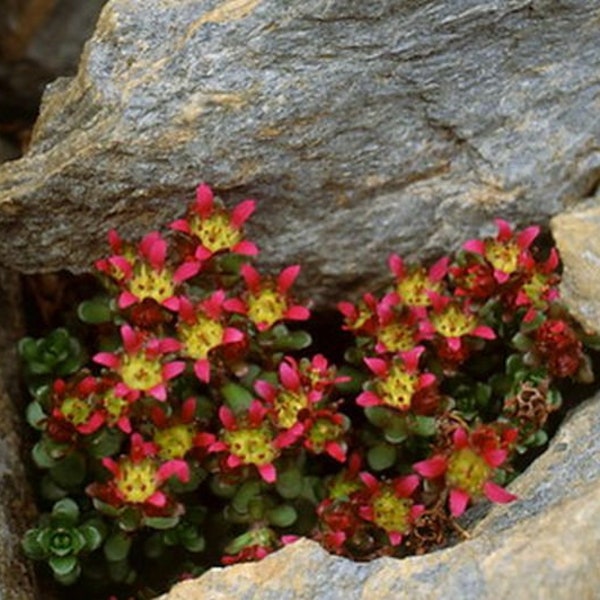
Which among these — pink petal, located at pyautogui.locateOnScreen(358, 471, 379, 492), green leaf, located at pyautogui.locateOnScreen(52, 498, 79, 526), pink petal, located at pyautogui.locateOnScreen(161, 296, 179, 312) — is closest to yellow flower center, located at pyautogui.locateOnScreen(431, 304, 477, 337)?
pink petal, located at pyautogui.locateOnScreen(358, 471, 379, 492)

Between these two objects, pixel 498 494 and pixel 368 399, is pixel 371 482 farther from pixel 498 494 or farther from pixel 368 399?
pixel 498 494

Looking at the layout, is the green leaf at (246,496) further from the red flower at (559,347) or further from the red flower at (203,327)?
the red flower at (559,347)

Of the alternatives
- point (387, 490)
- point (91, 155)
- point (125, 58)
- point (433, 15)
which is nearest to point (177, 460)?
point (387, 490)

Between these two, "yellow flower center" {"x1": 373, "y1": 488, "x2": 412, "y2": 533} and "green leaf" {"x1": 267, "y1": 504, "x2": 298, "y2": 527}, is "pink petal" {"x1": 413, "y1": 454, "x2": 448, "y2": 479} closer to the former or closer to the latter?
"yellow flower center" {"x1": 373, "y1": 488, "x2": 412, "y2": 533}

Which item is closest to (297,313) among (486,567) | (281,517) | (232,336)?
(232,336)

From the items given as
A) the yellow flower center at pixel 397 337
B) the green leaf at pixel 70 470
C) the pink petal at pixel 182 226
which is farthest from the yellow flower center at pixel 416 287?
the green leaf at pixel 70 470

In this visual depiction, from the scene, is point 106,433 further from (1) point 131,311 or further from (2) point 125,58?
(2) point 125,58
